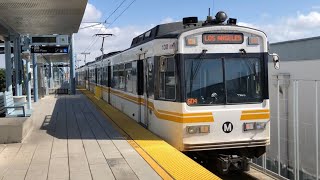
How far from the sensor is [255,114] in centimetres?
909

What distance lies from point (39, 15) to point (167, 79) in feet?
13.7

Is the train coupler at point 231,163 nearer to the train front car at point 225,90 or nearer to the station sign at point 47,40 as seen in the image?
the train front car at point 225,90

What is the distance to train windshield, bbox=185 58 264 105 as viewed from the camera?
28.7 feet

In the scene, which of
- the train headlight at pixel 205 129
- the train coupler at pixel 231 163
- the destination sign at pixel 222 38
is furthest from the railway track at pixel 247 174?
the destination sign at pixel 222 38

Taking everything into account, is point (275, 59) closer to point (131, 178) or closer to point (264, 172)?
point (264, 172)

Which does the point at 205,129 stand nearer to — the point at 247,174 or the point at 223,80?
the point at 223,80

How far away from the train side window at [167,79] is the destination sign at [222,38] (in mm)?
819

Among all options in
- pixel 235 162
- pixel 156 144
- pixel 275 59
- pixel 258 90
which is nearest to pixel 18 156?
pixel 156 144

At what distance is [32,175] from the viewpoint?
6.66 m

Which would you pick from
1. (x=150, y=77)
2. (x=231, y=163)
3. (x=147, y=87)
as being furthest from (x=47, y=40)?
(x=231, y=163)

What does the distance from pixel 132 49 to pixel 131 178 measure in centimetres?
718

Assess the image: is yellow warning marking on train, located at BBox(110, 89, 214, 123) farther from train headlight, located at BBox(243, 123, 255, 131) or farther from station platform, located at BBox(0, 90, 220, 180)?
train headlight, located at BBox(243, 123, 255, 131)

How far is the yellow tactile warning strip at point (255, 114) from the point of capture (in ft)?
29.5

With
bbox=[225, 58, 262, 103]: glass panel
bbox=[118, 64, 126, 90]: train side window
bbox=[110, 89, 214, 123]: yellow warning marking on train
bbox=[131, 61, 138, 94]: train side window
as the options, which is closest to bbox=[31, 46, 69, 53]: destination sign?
bbox=[118, 64, 126, 90]: train side window
